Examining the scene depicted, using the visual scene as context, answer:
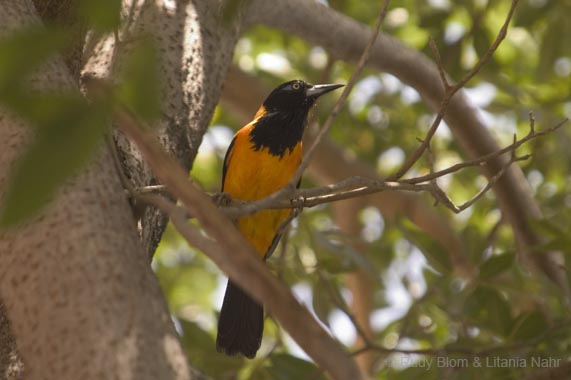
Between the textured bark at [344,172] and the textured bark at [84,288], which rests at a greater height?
the textured bark at [344,172]

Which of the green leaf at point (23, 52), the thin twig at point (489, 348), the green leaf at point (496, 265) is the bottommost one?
the green leaf at point (23, 52)

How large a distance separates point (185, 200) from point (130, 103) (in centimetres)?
33

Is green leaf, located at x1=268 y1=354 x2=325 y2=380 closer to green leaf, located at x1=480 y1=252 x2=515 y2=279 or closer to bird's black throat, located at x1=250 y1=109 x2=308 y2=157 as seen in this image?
green leaf, located at x1=480 y1=252 x2=515 y2=279

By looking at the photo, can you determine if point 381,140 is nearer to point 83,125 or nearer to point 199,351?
point 199,351

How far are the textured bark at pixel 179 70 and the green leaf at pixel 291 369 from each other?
1112mm

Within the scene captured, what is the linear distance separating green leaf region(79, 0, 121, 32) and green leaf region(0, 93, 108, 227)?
0.11 meters

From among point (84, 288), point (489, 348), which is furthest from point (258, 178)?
point (84, 288)

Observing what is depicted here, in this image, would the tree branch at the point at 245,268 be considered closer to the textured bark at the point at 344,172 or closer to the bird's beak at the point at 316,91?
the bird's beak at the point at 316,91

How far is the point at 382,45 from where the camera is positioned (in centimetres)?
340

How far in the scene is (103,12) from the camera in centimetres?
99

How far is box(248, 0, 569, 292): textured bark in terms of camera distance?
3287 millimetres

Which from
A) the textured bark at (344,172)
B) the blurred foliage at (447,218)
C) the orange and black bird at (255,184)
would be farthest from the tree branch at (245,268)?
the textured bark at (344,172)

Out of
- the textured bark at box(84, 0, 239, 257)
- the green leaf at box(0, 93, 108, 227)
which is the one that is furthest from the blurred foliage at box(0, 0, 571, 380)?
the textured bark at box(84, 0, 239, 257)

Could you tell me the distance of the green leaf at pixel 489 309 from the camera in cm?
345
